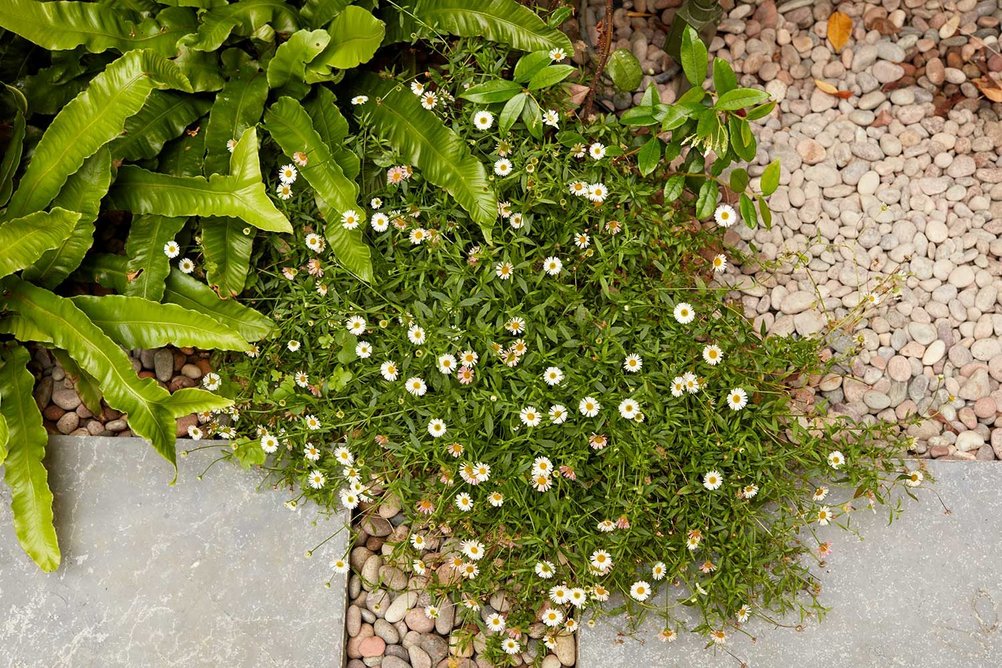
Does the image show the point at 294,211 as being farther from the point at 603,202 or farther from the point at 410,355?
the point at 603,202

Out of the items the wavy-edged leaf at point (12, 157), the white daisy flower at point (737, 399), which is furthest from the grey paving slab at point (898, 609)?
the wavy-edged leaf at point (12, 157)

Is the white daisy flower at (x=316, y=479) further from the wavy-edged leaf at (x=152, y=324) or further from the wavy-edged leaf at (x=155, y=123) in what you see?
the wavy-edged leaf at (x=155, y=123)

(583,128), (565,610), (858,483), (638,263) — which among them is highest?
(583,128)

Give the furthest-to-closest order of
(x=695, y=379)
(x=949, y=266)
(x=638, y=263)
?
1. (x=949, y=266)
2. (x=638, y=263)
3. (x=695, y=379)

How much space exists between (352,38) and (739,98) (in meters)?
1.00

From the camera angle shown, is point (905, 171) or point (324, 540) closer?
point (324, 540)

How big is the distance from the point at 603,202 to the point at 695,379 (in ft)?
1.74

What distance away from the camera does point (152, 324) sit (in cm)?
212

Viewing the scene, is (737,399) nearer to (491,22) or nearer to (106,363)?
(491,22)

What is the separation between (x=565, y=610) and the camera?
218 centimetres

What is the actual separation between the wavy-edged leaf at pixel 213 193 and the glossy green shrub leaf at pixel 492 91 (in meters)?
0.56

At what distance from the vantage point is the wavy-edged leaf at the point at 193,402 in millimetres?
2090

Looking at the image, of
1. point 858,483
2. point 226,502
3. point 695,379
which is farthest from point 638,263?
point 226,502

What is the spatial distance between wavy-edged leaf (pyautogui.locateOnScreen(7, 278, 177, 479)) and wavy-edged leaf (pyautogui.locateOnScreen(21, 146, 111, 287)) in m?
0.09
